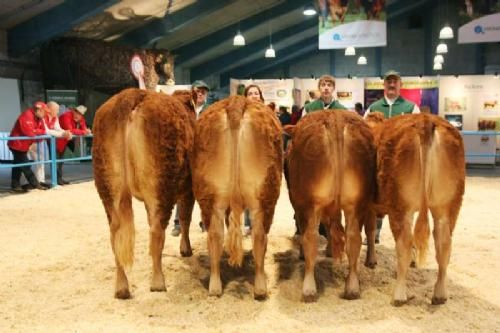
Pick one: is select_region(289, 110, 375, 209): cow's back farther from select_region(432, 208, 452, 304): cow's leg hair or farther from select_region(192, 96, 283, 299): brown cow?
select_region(432, 208, 452, 304): cow's leg hair

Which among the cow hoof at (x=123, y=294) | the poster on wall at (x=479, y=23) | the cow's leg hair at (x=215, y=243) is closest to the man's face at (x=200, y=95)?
the cow's leg hair at (x=215, y=243)

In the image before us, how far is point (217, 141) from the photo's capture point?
3.66 m

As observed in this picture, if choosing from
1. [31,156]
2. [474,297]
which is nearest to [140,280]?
[474,297]

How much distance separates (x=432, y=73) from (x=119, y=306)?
25061 millimetres

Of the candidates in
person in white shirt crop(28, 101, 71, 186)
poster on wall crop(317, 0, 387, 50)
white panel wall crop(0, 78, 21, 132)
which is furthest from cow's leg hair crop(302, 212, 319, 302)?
white panel wall crop(0, 78, 21, 132)

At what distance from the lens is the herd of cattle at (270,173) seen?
3514 mm

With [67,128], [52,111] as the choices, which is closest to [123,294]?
[52,111]

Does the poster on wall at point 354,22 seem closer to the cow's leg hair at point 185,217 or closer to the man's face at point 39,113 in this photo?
the man's face at point 39,113

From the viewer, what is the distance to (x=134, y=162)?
11.9 ft

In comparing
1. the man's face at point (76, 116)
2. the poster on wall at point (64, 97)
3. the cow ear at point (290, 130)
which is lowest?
the cow ear at point (290, 130)

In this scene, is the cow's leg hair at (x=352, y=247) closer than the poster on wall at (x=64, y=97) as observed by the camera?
Yes

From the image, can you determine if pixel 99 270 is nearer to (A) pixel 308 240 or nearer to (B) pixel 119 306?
(B) pixel 119 306

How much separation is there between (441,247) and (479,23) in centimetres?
1082

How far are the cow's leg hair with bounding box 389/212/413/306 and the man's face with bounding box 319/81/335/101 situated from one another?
173 centimetres
